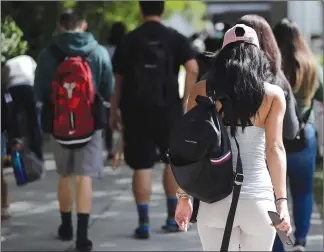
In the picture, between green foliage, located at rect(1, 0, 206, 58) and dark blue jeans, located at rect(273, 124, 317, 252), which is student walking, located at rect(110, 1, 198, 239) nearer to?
dark blue jeans, located at rect(273, 124, 317, 252)

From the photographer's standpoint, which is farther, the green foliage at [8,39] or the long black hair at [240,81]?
the green foliage at [8,39]

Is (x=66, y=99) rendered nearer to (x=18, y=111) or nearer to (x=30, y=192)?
(x=18, y=111)

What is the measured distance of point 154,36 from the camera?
6949 mm

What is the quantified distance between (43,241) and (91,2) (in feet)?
23.9

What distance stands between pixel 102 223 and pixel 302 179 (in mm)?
2388

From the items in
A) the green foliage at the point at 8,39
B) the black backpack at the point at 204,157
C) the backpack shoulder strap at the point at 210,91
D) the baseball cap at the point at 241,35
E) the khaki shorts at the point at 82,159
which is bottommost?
the khaki shorts at the point at 82,159

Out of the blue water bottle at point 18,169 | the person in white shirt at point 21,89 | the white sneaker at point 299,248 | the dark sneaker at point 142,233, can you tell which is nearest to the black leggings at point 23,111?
the person in white shirt at point 21,89

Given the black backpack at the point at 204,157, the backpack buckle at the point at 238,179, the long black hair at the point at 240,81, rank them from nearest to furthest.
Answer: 1. the black backpack at the point at 204,157
2. the backpack buckle at the point at 238,179
3. the long black hair at the point at 240,81

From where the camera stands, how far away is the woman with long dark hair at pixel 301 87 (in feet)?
19.5

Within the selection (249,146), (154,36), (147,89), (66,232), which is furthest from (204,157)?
(66,232)

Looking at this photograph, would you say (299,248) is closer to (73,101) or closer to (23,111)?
(73,101)

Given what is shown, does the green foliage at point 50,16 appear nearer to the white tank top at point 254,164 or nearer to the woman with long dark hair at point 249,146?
the woman with long dark hair at point 249,146

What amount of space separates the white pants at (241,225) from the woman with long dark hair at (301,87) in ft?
7.18

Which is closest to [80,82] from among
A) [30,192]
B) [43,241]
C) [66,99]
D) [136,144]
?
[66,99]
